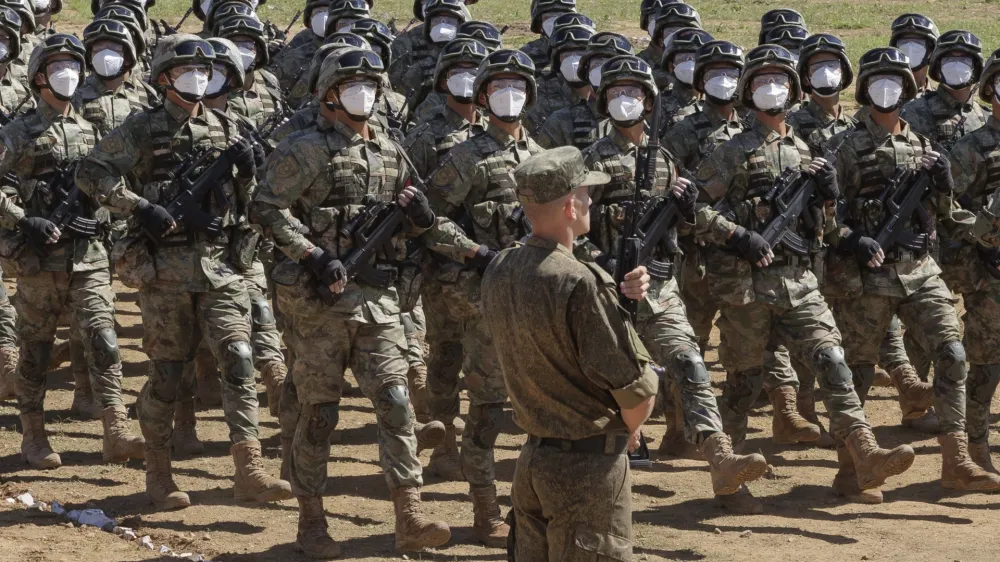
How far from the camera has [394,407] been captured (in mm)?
9133

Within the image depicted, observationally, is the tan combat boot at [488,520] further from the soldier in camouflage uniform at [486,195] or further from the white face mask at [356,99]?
the white face mask at [356,99]

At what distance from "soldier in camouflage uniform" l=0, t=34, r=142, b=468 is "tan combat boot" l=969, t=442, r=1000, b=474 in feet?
18.0

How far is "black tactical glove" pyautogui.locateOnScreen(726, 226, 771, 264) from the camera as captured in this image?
409 inches

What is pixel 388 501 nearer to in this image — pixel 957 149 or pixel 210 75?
pixel 210 75

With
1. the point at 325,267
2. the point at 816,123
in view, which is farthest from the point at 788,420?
the point at 325,267

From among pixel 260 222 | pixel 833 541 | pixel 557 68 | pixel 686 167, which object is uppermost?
pixel 557 68

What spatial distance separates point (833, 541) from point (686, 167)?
303cm

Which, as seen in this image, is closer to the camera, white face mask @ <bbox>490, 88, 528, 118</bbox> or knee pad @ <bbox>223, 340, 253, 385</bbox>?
knee pad @ <bbox>223, 340, 253, 385</bbox>

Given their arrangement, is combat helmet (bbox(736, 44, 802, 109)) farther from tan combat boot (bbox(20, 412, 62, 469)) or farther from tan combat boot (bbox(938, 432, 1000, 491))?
tan combat boot (bbox(20, 412, 62, 469))

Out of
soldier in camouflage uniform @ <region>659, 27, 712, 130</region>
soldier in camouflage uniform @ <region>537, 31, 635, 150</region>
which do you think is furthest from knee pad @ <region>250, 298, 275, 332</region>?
soldier in camouflage uniform @ <region>659, 27, 712, 130</region>

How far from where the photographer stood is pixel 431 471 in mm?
11117

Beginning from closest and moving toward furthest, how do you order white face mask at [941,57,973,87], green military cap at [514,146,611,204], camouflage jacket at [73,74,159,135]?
green military cap at [514,146,611,204]
camouflage jacket at [73,74,159,135]
white face mask at [941,57,973,87]

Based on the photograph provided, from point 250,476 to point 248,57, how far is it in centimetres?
487

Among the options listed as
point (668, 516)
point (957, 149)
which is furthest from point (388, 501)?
point (957, 149)
